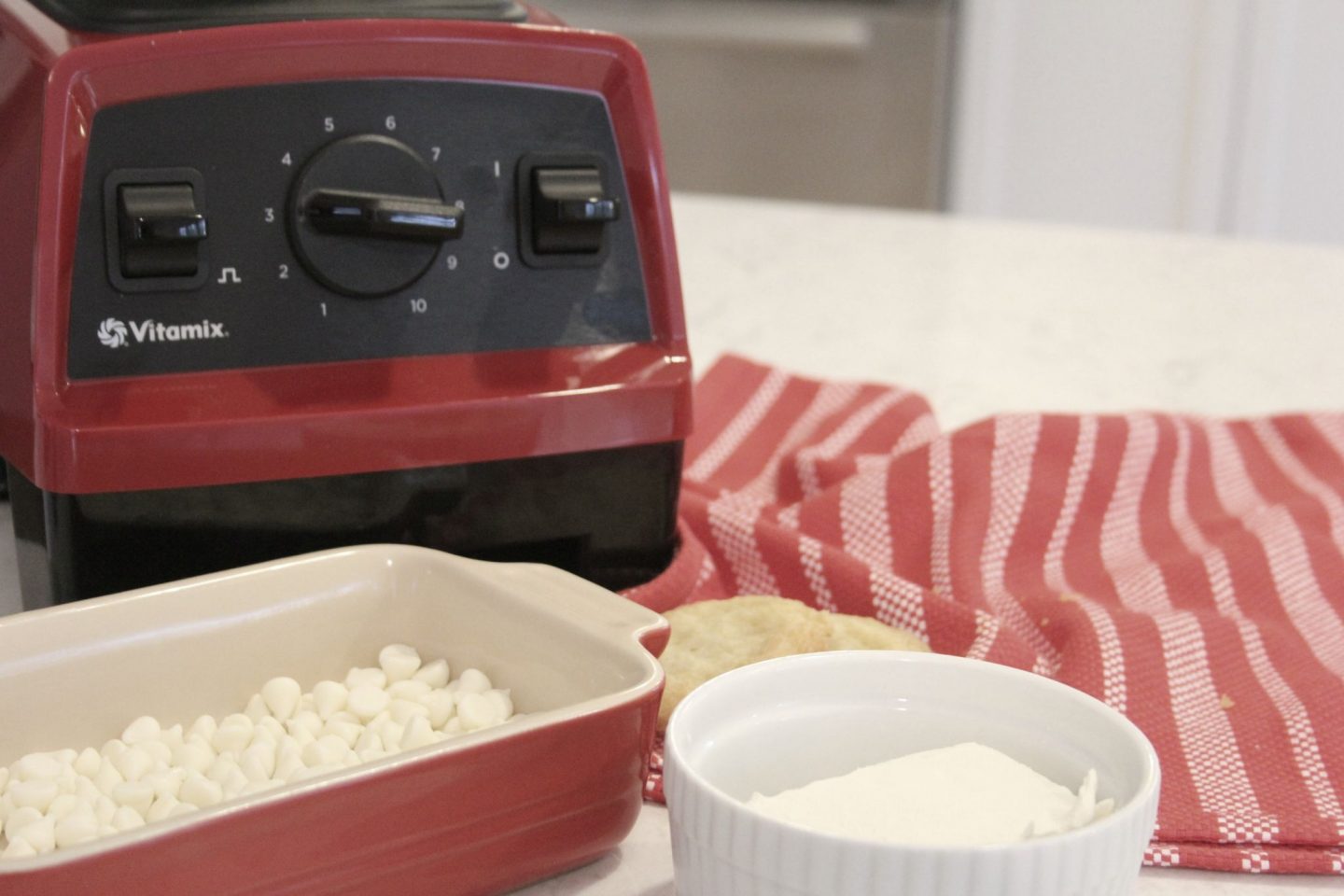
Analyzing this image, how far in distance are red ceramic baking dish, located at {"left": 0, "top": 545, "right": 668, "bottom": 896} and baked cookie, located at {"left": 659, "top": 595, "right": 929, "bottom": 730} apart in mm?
68

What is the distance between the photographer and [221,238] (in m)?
0.55

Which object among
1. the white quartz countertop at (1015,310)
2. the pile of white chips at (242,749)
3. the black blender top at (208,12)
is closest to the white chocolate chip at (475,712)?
the pile of white chips at (242,749)

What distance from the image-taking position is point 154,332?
21.4 inches

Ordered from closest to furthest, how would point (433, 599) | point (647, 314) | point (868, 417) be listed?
point (433, 599)
point (647, 314)
point (868, 417)

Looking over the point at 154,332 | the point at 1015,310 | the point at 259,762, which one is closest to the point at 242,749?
the point at 259,762

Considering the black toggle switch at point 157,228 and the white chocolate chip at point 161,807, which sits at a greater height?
the black toggle switch at point 157,228

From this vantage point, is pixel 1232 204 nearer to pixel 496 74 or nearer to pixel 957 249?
pixel 957 249

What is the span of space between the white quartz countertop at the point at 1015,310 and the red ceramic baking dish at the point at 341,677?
54 centimetres

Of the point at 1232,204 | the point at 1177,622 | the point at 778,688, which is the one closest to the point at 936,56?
the point at 1232,204

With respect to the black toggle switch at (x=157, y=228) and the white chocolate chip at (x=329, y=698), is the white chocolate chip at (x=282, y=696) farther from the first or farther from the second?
the black toggle switch at (x=157, y=228)

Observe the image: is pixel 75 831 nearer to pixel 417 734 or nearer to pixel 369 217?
pixel 417 734

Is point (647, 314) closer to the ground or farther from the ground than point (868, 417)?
farther from the ground

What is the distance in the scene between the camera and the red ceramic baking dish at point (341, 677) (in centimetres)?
38

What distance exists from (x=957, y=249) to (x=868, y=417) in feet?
1.89
